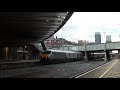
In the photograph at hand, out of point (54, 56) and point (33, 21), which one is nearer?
point (33, 21)

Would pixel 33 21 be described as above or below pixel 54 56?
above

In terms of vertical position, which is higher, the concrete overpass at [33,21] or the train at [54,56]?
the concrete overpass at [33,21]

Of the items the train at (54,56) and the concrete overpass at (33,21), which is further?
the train at (54,56)

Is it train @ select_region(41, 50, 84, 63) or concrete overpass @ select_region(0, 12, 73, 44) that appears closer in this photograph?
concrete overpass @ select_region(0, 12, 73, 44)

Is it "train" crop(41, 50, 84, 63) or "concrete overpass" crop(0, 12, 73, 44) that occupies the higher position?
"concrete overpass" crop(0, 12, 73, 44)
